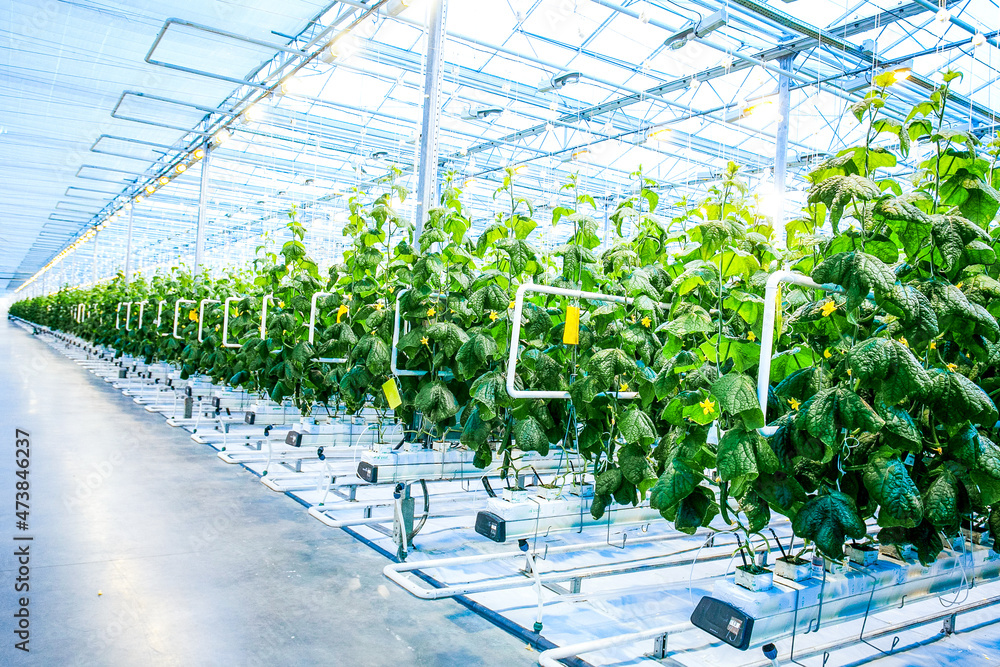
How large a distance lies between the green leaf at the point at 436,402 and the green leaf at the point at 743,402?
6.07 ft

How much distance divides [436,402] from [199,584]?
4.33 ft

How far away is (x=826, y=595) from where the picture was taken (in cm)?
202

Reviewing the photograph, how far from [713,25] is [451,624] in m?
5.06

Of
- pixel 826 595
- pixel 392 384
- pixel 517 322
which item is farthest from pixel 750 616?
pixel 392 384

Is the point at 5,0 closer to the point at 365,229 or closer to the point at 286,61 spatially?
the point at 286,61

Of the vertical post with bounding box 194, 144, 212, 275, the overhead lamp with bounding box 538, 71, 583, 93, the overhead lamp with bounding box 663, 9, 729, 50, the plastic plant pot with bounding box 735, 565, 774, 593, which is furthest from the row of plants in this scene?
the vertical post with bounding box 194, 144, 212, 275

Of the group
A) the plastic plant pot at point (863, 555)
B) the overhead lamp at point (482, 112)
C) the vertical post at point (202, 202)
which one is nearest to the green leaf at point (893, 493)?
the plastic plant pot at point (863, 555)

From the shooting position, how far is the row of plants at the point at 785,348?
1.77 metres

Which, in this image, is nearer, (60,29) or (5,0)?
(5,0)

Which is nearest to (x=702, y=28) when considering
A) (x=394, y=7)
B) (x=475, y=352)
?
(x=394, y=7)

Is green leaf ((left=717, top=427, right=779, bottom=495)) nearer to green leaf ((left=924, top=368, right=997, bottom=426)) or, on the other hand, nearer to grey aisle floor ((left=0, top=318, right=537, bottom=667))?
green leaf ((left=924, top=368, right=997, bottom=426))

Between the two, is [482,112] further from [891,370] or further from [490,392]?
[891,370]

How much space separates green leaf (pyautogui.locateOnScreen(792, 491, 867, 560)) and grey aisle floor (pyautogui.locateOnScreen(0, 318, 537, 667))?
1.18 metres

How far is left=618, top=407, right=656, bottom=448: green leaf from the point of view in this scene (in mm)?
2555
